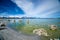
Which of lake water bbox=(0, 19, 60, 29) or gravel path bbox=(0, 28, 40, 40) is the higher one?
lake water bbox=(0, 19, 60, 29)

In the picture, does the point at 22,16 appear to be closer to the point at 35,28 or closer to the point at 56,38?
the point at 35,28

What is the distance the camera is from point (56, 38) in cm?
151

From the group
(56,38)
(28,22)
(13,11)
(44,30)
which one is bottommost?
(56,38)

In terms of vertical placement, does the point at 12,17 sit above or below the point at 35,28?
above

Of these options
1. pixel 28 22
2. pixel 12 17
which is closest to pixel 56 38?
pixel 28 22

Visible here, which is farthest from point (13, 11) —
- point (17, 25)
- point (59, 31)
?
point (59, 31)

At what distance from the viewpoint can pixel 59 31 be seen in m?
1.52

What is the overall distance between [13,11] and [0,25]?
265 mm

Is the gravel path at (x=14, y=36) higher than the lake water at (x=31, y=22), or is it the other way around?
the lake water at (x=31, y=22)

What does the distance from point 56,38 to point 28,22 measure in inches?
17.4

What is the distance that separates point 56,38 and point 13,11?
27.7 inches

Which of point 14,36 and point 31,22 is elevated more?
point 31,22

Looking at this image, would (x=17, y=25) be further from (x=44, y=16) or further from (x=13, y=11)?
(x=44, y=16)

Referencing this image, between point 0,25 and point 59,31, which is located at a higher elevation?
point 0,25
